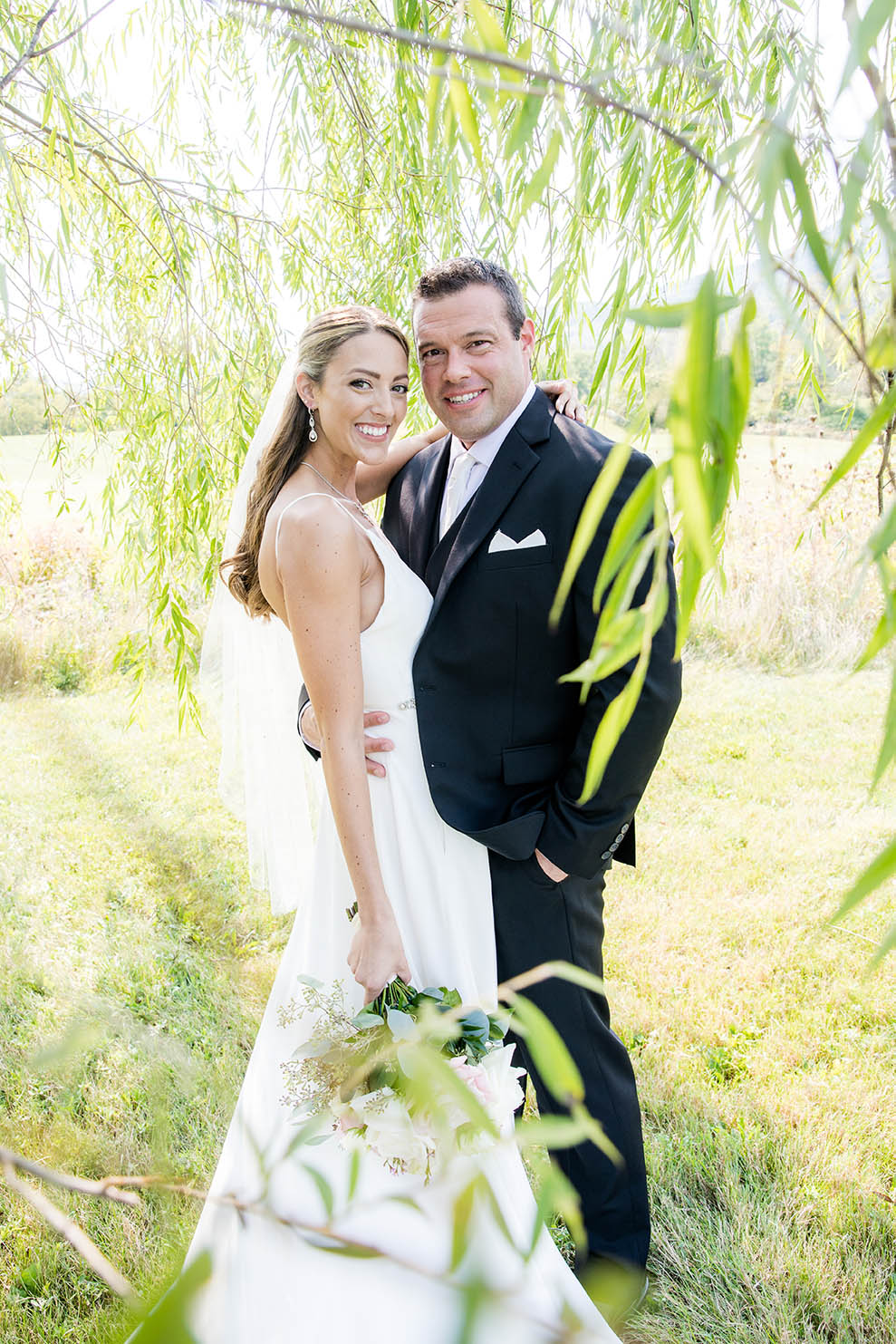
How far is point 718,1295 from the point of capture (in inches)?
84.9

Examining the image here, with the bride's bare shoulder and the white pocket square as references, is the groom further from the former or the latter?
the bride's bare shoulder

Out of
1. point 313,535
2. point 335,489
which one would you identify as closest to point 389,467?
point 335,489

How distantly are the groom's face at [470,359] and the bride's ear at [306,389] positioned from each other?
0.80ft

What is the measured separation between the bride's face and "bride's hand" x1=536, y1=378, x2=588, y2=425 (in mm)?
390

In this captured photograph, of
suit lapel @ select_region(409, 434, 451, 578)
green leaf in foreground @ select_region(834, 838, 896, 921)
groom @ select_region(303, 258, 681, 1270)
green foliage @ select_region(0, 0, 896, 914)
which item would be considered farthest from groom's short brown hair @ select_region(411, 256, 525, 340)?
green leaf in foreground @ select_region(834, 838, 896, 921)

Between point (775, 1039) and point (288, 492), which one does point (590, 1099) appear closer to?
point (775, 1039)

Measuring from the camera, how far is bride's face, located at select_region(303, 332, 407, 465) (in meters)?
2.04

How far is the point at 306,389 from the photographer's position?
2.11 meters

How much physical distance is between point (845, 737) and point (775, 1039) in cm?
289

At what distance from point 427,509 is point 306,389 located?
14.7 inches

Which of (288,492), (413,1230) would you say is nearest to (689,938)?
(413,1230)

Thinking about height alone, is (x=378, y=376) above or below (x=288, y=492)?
above

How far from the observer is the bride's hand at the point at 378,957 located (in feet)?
6.22

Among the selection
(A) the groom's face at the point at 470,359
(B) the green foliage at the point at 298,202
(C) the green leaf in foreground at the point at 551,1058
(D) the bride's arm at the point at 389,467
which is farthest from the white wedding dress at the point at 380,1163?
(C) the green leaf in foreground at the point at 551,1058
